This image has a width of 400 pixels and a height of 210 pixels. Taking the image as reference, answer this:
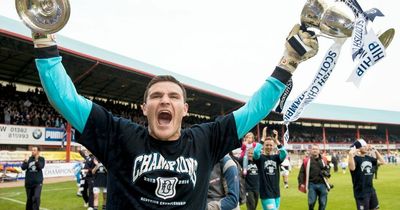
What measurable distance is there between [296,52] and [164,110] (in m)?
0.89

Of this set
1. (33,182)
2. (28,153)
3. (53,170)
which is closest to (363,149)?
(33,182)

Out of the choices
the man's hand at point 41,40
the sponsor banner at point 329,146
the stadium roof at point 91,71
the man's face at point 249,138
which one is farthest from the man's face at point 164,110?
the sponsor banner at point 329,146

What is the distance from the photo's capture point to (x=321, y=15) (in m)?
2.64

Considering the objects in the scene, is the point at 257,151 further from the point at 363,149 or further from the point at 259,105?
the point at 259,105

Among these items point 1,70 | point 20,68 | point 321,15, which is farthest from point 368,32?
point 1,70

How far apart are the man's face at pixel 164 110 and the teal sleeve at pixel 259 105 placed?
38 centimetres

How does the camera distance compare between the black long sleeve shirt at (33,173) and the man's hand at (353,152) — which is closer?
the man's hand at (353,152)

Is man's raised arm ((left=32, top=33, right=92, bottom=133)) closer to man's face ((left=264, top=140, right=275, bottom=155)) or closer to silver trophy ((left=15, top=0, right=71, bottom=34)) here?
silver trophy ((left=15, top=0, right=71, bottom=34))

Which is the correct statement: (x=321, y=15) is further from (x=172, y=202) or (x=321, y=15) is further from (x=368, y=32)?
(x=172, y=202)

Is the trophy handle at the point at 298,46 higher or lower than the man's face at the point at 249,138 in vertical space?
higher

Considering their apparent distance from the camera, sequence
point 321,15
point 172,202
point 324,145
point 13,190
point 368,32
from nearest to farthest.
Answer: point 172,202, point 321,15, point 368,32, point 13,190, point 324,145

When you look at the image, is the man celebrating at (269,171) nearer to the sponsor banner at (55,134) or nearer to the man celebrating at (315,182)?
the man celebrating at (315,182)

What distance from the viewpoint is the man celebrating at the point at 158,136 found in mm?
2121

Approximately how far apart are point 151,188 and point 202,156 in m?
0.39
